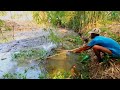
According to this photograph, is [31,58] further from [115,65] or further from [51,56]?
[115,65]

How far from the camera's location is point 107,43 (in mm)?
4809

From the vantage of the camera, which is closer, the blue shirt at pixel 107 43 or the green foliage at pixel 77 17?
the blue shirt at pixel 107 43

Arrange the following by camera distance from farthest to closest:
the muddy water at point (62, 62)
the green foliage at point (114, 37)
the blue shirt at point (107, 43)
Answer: the green foliage at point (114, 37) < the muddy water at point (62, 62) < the blue shirt at point (107, 43)

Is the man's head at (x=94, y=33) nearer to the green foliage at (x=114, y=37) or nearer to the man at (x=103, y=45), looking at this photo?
the man at (x=103, y=45)

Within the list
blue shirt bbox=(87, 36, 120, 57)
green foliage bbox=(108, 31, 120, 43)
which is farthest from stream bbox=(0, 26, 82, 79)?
green foliage bbox=(108, 31, 120, 43)

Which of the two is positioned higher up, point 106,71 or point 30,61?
point 30,61

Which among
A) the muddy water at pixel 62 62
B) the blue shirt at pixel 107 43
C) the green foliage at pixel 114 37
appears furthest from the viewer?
the green foliage at pixel 114 37

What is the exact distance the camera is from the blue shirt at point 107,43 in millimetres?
4789

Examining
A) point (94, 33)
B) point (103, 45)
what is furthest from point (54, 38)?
point (103, 45)

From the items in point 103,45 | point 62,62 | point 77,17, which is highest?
point 77,17

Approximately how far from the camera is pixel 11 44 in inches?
201

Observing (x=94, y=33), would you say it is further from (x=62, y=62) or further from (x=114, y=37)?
(x=62, y=62)

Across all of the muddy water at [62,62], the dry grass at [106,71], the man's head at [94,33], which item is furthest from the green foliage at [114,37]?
the muddy water at [62,62]
